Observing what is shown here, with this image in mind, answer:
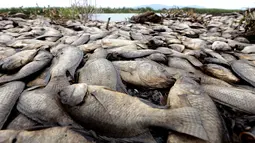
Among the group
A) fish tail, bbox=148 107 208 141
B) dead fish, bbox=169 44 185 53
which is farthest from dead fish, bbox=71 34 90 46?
fish tail, bbox=148 107 208 141

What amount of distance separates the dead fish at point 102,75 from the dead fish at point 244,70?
1.11 metres

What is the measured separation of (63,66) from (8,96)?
624mm

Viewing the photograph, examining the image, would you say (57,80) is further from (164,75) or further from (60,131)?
(164,75)

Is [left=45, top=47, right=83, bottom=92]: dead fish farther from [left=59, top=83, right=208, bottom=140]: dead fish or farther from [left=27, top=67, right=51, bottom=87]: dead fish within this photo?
[left=59, top=83, right=208, bottom=140]: dead fish

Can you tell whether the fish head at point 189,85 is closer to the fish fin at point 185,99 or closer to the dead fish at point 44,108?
the fish fin at point 185,99

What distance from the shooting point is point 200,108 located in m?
1.69

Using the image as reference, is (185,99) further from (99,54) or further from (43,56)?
(43,56)

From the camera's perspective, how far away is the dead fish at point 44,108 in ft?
5.95

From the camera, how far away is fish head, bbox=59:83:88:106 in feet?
6.06

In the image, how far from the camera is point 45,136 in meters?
1.58

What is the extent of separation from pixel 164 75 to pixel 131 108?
24.8 inches

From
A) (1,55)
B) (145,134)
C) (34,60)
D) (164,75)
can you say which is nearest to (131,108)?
(145,134)

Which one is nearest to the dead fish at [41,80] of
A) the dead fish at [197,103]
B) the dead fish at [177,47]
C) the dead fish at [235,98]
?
the dead fish at [197,103]

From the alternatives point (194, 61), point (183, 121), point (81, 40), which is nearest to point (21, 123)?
point (183, 121)
